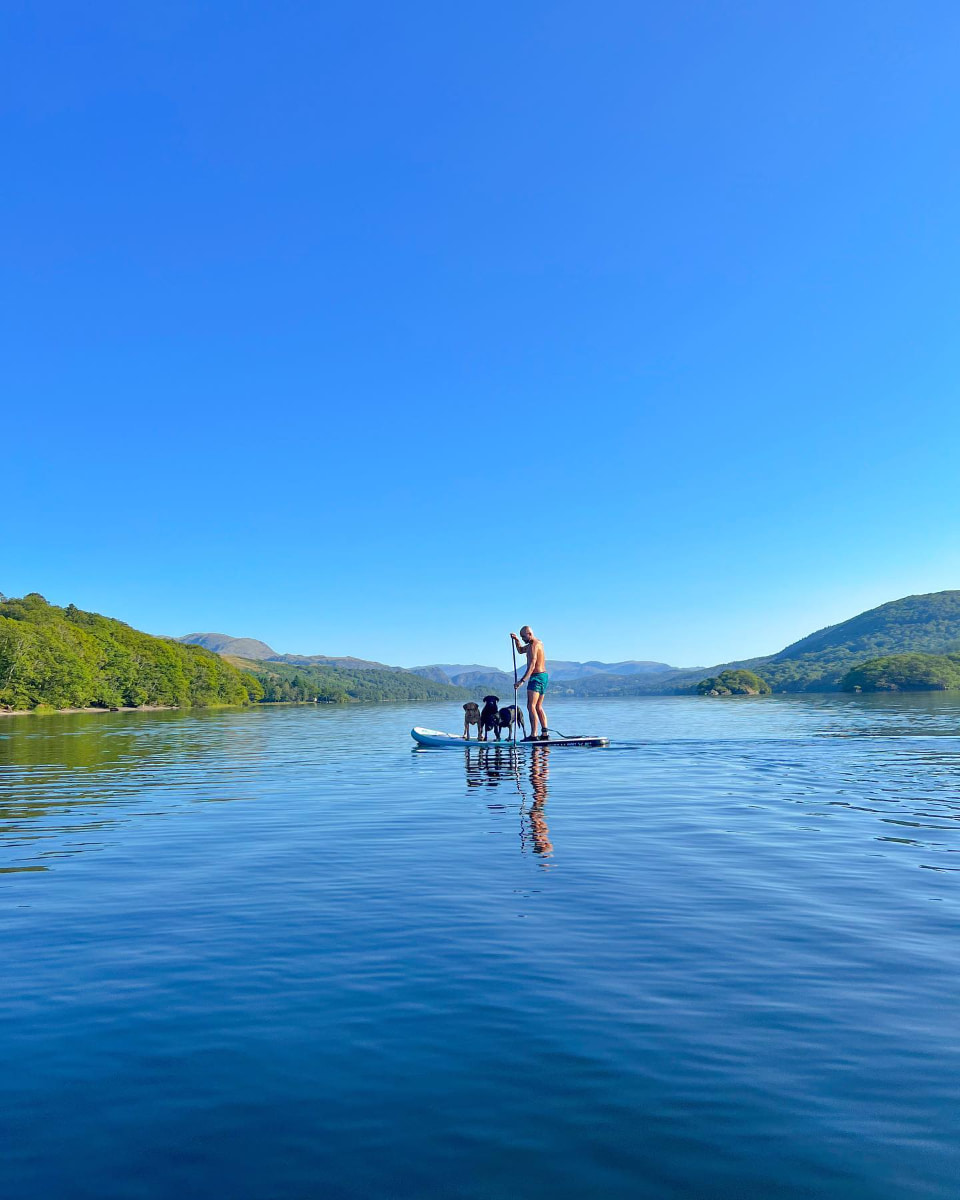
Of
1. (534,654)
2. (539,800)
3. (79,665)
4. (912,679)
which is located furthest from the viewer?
Answer: (912,679)

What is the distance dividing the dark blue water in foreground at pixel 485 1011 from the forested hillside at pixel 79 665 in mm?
133257

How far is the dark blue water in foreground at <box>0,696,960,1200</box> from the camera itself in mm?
4969

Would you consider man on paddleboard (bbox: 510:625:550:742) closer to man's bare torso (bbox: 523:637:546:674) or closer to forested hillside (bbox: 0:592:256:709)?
man's bare torso (bbox: 523:637:546:674)

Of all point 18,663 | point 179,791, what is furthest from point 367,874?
point 18,663

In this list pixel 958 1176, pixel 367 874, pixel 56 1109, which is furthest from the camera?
pixel 367 874

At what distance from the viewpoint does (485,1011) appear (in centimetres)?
730

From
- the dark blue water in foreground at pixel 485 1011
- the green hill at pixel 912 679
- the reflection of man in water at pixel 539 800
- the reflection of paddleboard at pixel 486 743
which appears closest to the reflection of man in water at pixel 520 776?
the reflection of man in water at pixel 539 800

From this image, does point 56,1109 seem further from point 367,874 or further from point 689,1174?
point 367,874

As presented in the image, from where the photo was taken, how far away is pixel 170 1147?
5168mm

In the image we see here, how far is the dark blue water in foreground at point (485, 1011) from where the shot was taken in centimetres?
497

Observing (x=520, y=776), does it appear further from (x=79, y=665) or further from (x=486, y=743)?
(x=79, y=665)

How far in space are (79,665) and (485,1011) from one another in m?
159

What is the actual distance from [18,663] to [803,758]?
135 m

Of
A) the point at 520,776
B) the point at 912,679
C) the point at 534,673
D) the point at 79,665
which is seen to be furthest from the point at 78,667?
the point at 912,679
